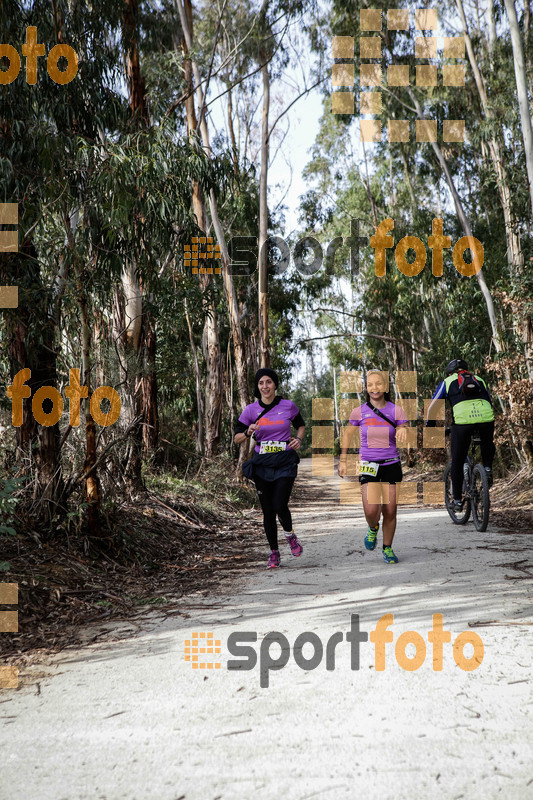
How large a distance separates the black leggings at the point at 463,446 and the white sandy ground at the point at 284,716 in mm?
2924

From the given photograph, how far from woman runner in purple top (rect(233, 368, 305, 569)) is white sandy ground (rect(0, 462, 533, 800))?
1.43 metres

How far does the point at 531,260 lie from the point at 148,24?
28.6 feet

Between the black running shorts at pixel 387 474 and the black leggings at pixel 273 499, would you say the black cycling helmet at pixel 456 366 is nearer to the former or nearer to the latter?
the black running shorts at pixel 387 474

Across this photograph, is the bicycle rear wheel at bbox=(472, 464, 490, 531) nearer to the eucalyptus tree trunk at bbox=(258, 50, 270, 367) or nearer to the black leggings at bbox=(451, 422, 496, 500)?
the black leggings at bbox=(451, 422, 496, 500)

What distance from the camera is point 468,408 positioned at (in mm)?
7598

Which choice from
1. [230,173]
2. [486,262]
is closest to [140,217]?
[230,173]

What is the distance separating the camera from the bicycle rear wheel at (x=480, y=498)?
24.3 feet

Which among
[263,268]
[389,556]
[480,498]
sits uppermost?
[263,268]

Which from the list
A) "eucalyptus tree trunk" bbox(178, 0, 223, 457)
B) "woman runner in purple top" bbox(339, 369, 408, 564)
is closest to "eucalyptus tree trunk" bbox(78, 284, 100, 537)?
"woman runner in purple top" bbox(339, 369, 408, 564)

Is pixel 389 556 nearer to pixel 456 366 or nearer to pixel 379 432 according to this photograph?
pixel 379 432

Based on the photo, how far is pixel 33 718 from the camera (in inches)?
118

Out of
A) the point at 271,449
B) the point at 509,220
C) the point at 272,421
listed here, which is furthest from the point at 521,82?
the point at 271,449

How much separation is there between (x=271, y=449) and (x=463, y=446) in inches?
104

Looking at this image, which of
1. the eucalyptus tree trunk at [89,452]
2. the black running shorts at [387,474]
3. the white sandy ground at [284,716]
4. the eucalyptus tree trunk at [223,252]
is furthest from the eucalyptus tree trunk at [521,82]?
the white sandy ground at [284,716]
